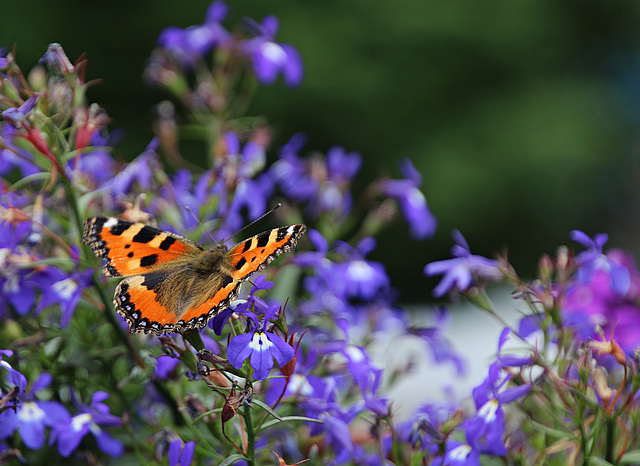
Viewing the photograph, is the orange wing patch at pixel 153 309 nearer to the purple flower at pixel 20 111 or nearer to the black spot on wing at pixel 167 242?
the black spot on wing at pixel 167 242

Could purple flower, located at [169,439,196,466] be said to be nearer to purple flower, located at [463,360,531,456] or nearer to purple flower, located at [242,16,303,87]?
purple flower, located at [463,360,531,456]

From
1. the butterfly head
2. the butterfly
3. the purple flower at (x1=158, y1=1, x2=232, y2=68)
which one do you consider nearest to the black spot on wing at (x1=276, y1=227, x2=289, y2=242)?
the butterfly

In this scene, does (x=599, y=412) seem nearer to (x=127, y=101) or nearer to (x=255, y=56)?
(x=255, y=56)

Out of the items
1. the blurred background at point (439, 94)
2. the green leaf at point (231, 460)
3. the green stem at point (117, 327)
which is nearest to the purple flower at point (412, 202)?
the green stem at point (117, 327)

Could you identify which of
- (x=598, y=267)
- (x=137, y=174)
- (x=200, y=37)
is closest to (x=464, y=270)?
(x=598, y=267)

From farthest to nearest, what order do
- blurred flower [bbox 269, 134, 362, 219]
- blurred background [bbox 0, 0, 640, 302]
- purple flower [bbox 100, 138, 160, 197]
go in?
blurred background [bbox 0, 0, 640, 302], blurred flower [bbox 269, 134, 362, 219], purple flower [bbox 100, 138, 160, 197]

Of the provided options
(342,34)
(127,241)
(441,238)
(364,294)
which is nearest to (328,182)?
(364,294)
